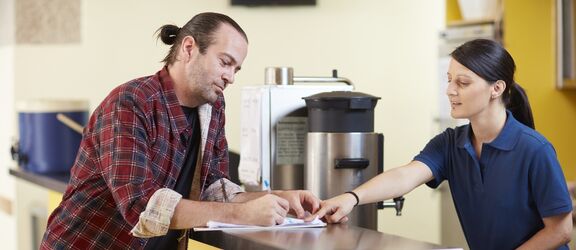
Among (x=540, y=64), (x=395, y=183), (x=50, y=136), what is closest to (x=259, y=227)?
(x=395, y=183)

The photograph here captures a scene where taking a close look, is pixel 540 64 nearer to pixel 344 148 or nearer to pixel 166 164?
pixel 344 148

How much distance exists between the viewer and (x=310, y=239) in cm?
238

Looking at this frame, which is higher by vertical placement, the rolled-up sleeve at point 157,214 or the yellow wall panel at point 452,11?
the yellow wall panel at point 452,11

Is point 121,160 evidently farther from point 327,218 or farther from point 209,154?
point 327,218

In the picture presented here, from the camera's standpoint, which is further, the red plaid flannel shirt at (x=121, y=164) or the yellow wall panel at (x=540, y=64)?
the yellow wall panel at (x=540, y=64)

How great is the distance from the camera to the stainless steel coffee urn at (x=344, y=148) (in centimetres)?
341

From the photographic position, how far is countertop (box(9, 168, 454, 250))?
228 cm

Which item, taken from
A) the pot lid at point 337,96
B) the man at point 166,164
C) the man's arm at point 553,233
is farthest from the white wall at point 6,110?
the man's arm at point 553,233

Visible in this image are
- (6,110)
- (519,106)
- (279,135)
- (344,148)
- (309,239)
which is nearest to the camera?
(309,239)

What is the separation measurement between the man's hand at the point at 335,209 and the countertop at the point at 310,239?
0.11 ft

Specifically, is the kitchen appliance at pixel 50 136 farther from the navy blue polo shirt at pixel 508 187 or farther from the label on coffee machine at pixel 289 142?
the navy blue polo shirt at pixel 508 187

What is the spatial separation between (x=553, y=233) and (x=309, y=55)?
3.60m

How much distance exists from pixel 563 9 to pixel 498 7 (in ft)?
1.33

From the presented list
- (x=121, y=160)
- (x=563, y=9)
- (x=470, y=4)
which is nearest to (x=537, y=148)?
(x=121, y=160)
